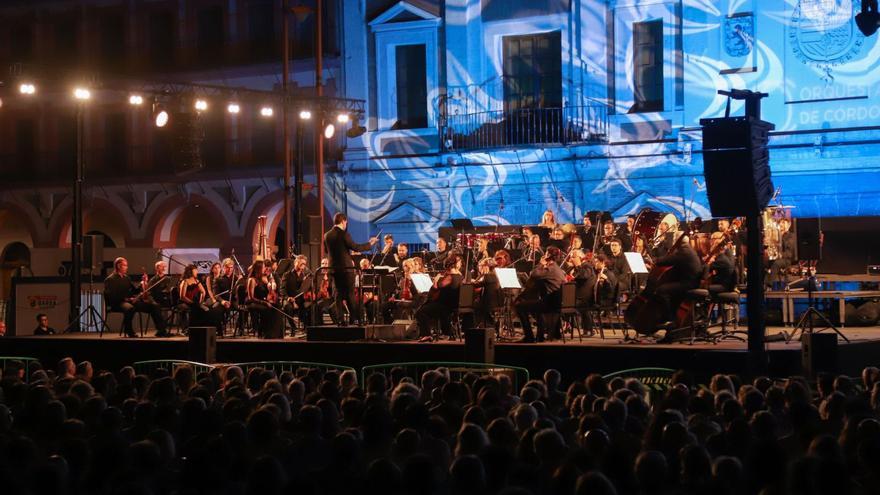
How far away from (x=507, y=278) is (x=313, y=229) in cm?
671

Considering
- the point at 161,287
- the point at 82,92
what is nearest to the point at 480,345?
the point at 161,287

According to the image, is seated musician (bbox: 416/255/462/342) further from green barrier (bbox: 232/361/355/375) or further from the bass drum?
the bass drum

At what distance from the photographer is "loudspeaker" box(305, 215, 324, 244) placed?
71.4ft

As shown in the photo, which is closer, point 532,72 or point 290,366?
point 290,366

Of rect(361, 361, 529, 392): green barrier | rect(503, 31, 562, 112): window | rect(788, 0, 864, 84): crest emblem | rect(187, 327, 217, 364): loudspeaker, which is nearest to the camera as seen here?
rect(361, 361, 529, 392): green barrier

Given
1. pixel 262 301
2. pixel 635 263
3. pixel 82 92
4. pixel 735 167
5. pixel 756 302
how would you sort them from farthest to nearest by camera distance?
1. pixel 82 92
2. pixel 262 301
3. pixel 635 263
4. pixel 735 167
5. pixel 756 302

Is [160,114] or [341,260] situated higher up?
[160,114]

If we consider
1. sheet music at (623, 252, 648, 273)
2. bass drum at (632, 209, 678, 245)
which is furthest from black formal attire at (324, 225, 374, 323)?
bass drum at (632, 209, 678, 245)

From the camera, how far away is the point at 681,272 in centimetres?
1451

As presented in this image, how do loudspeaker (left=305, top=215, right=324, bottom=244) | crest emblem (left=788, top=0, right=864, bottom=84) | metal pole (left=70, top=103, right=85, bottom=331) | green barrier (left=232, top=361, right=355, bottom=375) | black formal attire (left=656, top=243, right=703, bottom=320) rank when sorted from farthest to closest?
crest emblem (left=788, top=0, right=864, bottom=84)
loudspeaker (left=305, top=215, right=324, bottom=244)
metal pole (left=70, top=103, right=85, bottom=331)
black formal attire (left=656, top=243, right=703, bottom=320)
green barrier (left=232, top=361, right=355, bottom=375)

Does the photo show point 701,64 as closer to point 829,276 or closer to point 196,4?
point 829,276

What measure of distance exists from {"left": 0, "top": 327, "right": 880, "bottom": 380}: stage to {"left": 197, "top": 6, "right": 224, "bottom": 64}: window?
13.4 metres

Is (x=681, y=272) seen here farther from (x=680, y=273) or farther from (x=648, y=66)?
(x=648, y=66)

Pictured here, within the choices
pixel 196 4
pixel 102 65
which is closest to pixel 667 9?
pixel 196 4
